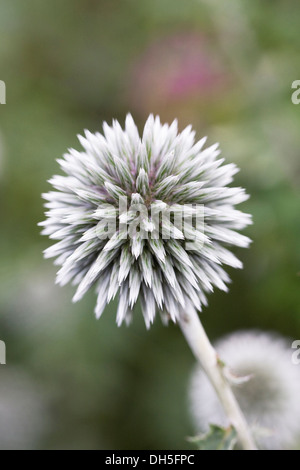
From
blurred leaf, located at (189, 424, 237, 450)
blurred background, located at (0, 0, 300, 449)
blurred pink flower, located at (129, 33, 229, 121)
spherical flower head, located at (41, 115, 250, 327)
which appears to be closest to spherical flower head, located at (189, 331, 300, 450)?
blurred background, located at (0, 0, 300, 449)

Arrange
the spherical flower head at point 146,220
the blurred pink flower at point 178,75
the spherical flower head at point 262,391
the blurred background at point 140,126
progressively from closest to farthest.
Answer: the spherical flower head at point 146,220
the spherical flower head at point 262,391
the blurred background at point 140,126
the blurred pink flower at point 178,75

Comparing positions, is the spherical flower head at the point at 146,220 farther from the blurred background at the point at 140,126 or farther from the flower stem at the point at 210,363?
the blurred background at the point at 140,126

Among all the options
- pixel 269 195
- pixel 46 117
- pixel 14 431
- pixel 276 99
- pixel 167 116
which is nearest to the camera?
pixel 269 195

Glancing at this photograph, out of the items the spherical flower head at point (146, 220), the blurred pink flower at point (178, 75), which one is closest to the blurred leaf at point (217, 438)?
the spherical flower head at point (146, 220)

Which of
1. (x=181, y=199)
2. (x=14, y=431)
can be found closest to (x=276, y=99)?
(x=181, y=199)

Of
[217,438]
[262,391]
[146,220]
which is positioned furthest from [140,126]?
[217,438]

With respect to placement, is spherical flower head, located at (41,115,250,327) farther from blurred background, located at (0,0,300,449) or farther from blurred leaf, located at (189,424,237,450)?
blurred background, located at (0,0,300,449)
